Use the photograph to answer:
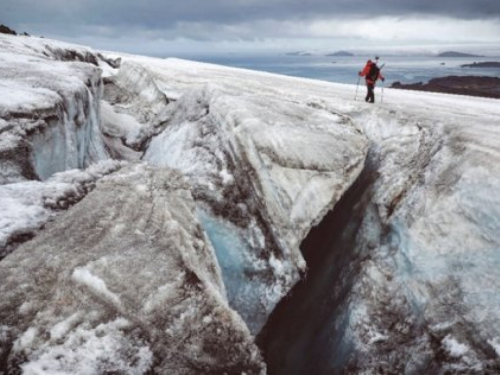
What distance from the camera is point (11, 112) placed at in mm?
5434

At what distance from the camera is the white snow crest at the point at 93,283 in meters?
3.14

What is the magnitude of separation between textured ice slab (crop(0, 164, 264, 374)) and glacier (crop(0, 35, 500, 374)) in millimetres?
12

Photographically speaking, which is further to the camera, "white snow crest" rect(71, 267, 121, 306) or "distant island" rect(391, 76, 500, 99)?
"distant island" rect(391, 76, 500, 99)

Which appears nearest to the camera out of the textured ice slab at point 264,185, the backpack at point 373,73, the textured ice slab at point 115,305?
the textured ice slab at point 115,305

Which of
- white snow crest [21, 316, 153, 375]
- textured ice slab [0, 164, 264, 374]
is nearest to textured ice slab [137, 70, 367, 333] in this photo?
textured ice slab [0, 164, 264, 374]

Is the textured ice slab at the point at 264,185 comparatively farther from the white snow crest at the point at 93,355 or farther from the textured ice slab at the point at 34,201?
the white snow crest at the point at 93,355

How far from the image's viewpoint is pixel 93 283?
3197 millimetres

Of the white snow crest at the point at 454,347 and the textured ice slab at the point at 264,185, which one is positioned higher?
the textured ice slab at the point at 264,185

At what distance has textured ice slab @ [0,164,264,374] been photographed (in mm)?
2777

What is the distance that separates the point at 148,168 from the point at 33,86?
10.4ft

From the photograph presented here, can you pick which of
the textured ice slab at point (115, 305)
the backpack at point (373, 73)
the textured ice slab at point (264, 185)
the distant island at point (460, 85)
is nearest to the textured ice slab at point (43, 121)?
the textured ice slab at point (115, 305)

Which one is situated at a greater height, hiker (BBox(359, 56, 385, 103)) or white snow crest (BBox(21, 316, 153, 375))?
hiker (BBox(359, 56, 385, 103))

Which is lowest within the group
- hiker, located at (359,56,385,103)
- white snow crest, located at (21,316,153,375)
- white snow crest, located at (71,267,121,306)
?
white snow crest, located at (21,316,153,375)

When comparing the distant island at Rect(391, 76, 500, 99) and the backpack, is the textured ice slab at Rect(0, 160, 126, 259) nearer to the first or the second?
the backpack
